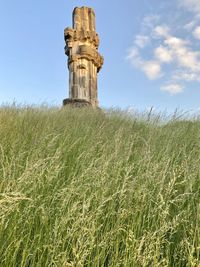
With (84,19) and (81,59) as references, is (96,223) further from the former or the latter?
(84,19)

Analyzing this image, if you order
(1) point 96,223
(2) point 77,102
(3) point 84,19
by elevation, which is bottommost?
(1) point 96,223

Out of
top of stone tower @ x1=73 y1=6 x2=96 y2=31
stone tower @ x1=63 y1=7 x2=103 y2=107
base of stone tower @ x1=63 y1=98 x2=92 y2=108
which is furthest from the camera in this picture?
top of stone tower @ x1=73 y1=6 x2=96 y2=31

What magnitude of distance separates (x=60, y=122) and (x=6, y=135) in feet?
3.80

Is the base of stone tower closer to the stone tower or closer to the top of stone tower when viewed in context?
the stone tower

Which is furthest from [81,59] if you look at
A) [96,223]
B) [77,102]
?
[96,223]

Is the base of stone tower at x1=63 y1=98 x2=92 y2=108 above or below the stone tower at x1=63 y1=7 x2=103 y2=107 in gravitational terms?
below

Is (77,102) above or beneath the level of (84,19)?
beneath

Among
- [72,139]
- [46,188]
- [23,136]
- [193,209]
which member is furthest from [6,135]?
[193,209]

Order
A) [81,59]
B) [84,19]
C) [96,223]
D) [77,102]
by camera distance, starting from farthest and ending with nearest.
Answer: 1. [84,19]
2. [81,59]
3. [77,102]
4. [96,223]

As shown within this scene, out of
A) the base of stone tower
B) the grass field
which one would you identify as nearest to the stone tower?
the base of stone tower

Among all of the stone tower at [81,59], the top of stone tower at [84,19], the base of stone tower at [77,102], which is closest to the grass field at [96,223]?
the base of stone tower at [77,102]

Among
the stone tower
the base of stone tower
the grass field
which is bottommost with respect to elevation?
the grass field

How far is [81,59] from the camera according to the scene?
278 inches

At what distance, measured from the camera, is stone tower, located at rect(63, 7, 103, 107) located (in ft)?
22.9
